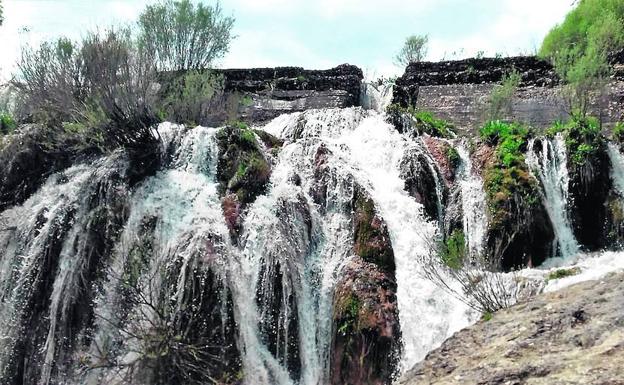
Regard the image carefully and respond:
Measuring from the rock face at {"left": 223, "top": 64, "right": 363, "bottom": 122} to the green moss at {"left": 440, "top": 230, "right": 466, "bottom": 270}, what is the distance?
9.97 metres

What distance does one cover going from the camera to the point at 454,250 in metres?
10.1

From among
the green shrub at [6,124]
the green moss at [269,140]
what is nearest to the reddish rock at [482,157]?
the green moss at [269,140]

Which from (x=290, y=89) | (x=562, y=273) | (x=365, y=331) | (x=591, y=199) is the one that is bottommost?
(x=365, y=331)

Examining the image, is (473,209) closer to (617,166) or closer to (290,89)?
(617,166)

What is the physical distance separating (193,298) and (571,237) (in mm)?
7671

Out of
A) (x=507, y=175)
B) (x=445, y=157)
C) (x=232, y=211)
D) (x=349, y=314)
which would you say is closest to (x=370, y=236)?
(x=349, y=314)

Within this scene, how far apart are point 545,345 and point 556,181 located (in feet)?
33.6

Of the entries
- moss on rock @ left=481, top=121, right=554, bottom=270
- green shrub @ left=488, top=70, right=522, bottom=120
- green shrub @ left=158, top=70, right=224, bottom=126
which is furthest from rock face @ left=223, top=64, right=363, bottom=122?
moss on rock @ left=481, top=121, right=554, bottom=270

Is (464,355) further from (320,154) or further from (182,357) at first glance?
(320,154)

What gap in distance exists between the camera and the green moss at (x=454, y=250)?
33.4 ft

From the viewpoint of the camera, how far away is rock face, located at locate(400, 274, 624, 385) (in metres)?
4.31

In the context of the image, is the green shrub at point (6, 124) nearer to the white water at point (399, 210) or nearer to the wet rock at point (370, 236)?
the white water at point (399, 210)

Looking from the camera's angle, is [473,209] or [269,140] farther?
[269,140]

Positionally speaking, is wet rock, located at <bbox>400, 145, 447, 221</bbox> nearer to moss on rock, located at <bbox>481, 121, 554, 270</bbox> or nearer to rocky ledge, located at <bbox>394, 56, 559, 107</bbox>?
moss on rock, located at <bbox>481, 121, 554, 270</bbox>
